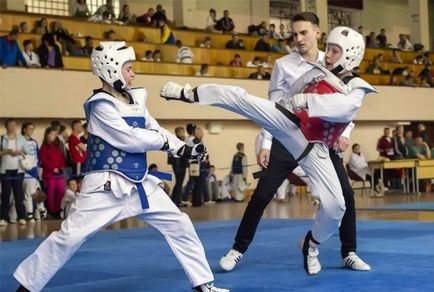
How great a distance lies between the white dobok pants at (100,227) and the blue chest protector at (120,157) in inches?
4.0

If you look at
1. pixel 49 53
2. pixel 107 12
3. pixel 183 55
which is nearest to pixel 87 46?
pixel 49 53

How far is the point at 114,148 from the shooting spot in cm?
500

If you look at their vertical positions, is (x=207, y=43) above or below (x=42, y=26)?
below

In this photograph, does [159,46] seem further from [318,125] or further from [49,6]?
[318,125]

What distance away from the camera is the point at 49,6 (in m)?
21.2

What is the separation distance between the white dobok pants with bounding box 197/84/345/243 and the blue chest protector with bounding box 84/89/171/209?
72 cm

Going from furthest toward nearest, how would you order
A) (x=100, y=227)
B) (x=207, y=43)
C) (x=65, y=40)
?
(x=207, y=43) → (x=65, y=40) → (x=100, y=227)

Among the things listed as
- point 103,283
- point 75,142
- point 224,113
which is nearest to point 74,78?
point 75,142

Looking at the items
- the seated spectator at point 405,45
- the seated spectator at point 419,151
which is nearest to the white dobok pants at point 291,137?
the seated spectator at point 419,151

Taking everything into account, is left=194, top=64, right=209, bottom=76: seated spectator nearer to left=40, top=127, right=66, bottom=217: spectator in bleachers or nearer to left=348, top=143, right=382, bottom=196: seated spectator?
left=348, top=143, right=382, bottom=196: seated spectator

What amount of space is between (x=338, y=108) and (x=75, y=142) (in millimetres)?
9707

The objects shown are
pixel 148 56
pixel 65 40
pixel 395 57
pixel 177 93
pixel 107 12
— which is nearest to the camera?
pixel 177 93

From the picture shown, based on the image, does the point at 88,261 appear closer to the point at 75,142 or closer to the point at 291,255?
the point at 291,255

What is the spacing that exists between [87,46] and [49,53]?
132 cm
